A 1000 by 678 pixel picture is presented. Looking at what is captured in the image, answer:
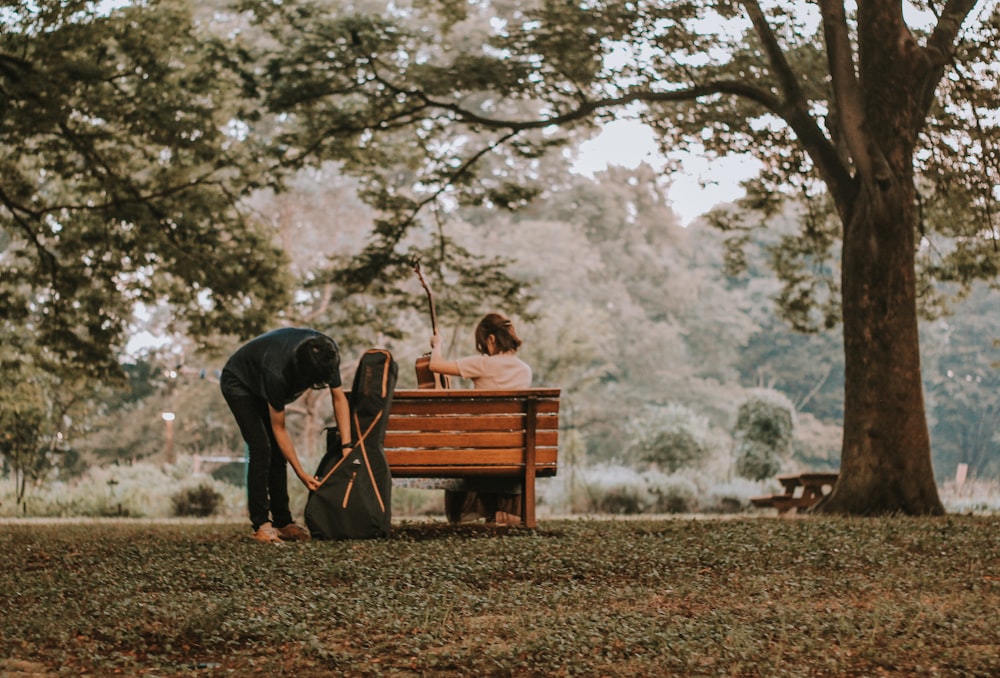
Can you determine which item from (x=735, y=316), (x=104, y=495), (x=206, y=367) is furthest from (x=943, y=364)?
(x=104, y=495)

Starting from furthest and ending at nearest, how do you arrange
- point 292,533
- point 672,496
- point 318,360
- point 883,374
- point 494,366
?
1. point 672,496
2. point 883,374
3. point 494,366
4. point 292,533
5. point 318,360

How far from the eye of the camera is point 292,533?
941 cm

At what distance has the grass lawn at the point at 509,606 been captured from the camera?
15.8 feet

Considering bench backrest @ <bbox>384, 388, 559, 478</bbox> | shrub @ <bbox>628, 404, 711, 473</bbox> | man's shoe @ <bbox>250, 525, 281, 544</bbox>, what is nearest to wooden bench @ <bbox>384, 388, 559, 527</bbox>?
bench backrest @ <bbox>384, 388, 559, 478</bbox>

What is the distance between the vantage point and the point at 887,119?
47.1 ft

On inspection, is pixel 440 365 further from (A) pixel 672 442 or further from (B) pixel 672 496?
(A) pixel 672 442

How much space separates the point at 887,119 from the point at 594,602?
9.73 m

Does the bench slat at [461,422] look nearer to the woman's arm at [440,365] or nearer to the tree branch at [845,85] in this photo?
the woman's arm at [440,365]

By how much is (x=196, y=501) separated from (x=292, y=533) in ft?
39.1

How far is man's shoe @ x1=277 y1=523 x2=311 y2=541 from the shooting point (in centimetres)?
936

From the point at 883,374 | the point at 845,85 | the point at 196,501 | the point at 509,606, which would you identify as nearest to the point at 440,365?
the point at 509,606

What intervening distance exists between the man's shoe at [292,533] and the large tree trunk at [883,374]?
653 cm

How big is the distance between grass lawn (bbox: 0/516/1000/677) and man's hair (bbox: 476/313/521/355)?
158cm

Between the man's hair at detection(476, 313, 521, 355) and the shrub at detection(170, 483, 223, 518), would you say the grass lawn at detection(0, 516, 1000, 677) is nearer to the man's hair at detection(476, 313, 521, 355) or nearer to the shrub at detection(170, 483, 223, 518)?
the man's hair at detection(476, 313, 521, 355)
